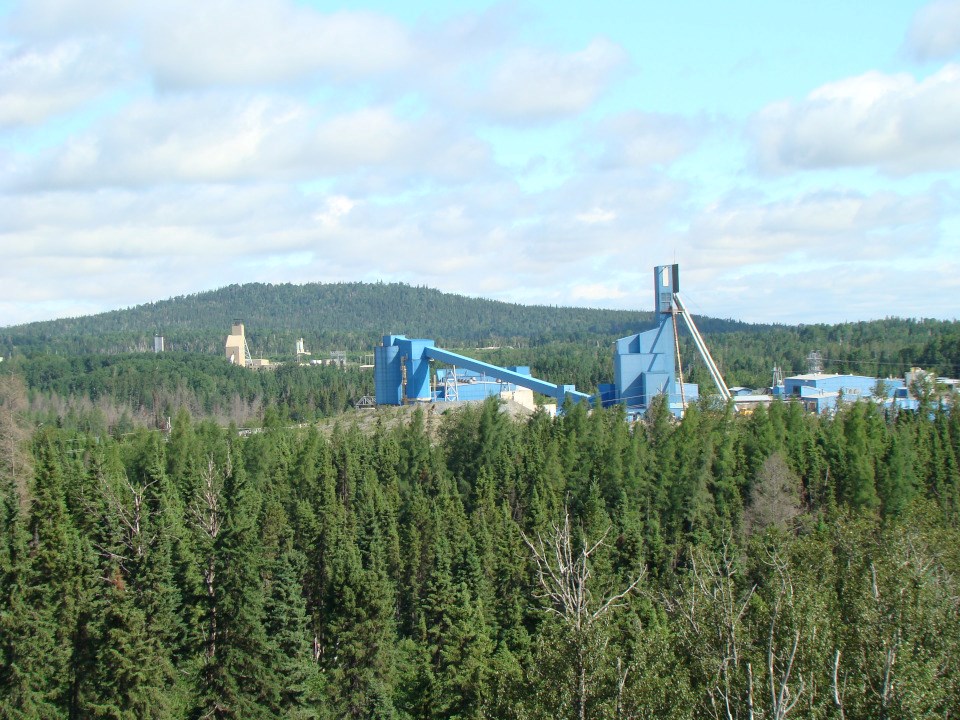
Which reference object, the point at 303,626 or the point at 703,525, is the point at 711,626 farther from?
the point at 703,525

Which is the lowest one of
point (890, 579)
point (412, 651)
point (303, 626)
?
point (412, 651)

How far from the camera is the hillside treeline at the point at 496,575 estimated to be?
19.3 m

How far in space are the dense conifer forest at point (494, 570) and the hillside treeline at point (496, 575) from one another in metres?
0.12

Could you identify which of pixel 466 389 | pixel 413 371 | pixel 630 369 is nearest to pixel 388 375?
pixel 413 371

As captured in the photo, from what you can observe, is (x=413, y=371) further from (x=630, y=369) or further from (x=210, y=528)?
(x=210, y=528)

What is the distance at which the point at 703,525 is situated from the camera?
145ft

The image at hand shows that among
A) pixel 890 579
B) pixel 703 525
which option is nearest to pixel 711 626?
pixel 890 579

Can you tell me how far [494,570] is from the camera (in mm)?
36906

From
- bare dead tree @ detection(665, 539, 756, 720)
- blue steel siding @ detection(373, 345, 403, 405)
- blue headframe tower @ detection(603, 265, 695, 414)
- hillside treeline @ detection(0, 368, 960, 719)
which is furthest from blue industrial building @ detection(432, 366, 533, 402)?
bare dead tree @ detection(665, 539, 756, 720)

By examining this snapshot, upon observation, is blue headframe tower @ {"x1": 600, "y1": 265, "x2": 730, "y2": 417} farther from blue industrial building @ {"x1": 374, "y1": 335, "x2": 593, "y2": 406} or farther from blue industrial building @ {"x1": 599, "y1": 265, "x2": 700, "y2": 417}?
blue industrial building @ {"x1": 374, "y1": 335, "x2": 593, "y2": 406}

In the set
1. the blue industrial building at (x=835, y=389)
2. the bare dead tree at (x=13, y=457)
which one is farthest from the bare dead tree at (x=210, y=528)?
the blue industrial building at (x=835, y=389)

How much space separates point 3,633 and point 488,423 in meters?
29.8

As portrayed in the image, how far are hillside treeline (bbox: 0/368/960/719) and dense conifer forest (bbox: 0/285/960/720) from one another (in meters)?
0.12

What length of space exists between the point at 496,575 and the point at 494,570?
1.07ft
